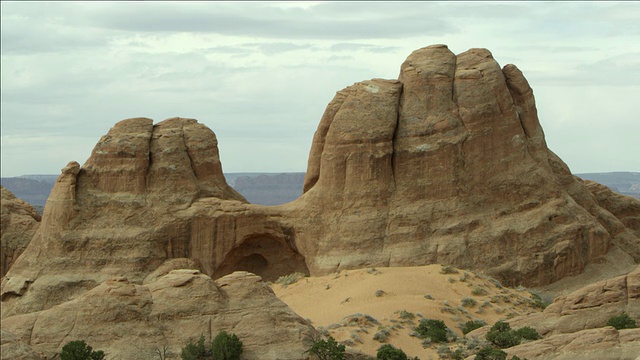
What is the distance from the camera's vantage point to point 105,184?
174ft

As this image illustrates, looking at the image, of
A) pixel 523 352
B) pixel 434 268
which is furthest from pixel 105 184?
pixel 523 352

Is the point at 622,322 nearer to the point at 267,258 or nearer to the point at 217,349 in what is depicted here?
the point at 217,349

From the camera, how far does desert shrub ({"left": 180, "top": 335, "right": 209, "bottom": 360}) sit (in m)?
34.9

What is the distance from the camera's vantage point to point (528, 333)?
40.1 meters

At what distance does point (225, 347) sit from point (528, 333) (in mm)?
10917

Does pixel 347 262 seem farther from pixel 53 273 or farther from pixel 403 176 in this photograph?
pixel 53 273

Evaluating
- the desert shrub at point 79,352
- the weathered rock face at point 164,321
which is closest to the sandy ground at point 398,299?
the weathered rock face at point 164,321

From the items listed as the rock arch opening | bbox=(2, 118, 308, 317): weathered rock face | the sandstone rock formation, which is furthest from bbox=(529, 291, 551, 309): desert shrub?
bbox=(2, 118, 308, 317): weathered rock face

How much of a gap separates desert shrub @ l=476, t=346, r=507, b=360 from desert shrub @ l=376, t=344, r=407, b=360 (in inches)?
100.0

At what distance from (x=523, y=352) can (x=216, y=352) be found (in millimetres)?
9351

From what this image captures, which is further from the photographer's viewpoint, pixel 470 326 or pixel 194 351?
pixel 470 326

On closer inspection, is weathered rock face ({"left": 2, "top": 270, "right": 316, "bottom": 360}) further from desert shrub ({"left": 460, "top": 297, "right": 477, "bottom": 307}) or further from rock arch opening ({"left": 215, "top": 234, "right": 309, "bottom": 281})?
rock arch opening ({"left": 215, "top": 234, "right": 309, "bottom": 281})

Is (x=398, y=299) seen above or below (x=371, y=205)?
below

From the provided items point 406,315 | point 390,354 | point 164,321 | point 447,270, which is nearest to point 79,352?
point 164,321
